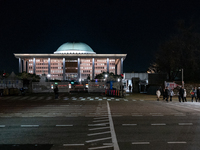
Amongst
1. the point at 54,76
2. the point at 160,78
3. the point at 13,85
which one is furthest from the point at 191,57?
the point at 54,76

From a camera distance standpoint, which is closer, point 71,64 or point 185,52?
point 185,52

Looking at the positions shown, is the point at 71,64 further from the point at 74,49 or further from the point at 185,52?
the point at 185,52

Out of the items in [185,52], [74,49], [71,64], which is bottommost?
[185,52]

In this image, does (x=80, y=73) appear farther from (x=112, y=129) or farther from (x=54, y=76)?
(x=112, y=129)

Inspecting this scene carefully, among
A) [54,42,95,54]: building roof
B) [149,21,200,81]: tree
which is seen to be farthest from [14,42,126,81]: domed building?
[149,21,200,81]: tree

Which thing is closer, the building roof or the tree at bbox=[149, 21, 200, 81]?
the tree at bbox=[149, 21, 200, 81]

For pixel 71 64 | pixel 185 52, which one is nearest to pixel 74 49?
pixel 71 64

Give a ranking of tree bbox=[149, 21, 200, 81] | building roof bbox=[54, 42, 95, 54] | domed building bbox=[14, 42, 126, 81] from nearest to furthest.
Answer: tree bbox=[149, 21, 200, 81], domed building bbox=[14, 42, 126, 81], building roof bbox=[54, 42, 95, 54]

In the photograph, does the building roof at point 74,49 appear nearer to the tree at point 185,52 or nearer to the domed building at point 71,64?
the domed building at point 71,64

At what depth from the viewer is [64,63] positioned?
153875 mm

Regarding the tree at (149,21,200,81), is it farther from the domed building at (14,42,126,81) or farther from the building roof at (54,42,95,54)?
the building roof at (54,42,95,54)

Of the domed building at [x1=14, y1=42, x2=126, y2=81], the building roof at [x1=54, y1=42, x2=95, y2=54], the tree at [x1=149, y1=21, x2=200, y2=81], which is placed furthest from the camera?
the building roof at [x1=54, y1=42, x2=95, y2=54]

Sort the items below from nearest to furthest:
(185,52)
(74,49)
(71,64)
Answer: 1. (185,52)
2. (71,64)
3. (74,49)

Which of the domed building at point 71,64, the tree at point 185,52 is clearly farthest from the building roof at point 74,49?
the tree at point 185,52
